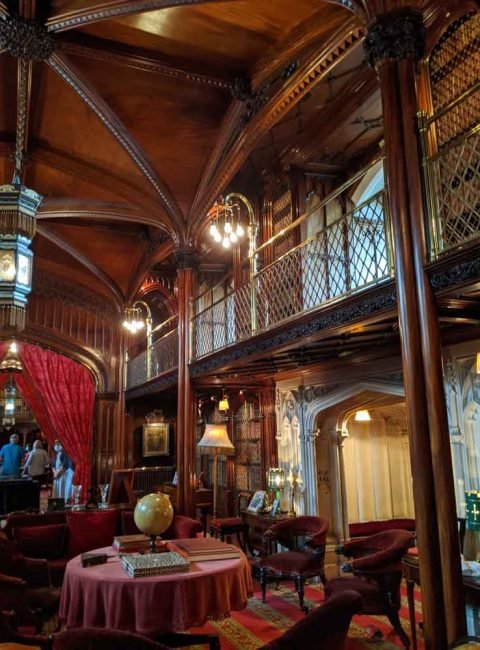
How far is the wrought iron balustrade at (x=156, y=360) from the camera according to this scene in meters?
10.2

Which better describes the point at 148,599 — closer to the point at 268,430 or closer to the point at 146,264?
the point at 268,430

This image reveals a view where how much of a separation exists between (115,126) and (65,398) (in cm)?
826

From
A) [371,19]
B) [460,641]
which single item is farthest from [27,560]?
[371,19]

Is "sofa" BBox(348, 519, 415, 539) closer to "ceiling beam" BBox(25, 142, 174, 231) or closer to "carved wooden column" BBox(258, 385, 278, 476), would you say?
"carved wooden column" BBox(258, 385, 278, 476)

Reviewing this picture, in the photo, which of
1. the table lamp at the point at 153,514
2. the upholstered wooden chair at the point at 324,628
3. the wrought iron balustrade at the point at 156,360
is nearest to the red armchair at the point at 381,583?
the table lamp at the point at 153,514

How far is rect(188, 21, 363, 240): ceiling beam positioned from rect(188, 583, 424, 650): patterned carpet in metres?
5.75

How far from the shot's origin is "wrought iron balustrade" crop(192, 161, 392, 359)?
4.87m

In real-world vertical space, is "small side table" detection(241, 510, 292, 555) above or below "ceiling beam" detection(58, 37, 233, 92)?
below

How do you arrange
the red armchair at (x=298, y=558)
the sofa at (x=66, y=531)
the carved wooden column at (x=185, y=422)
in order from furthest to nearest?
1. the carved wooden column at (x=185, y=422)
2. the sofa at (x=66, y=531)
3. the red armchair at (x=298, y=558)

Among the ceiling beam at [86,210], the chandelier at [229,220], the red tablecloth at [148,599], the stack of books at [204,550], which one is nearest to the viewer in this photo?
the red tablecloth at [148,599]

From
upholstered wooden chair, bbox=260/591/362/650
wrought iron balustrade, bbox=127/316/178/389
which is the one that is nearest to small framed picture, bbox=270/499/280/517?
wrought iron balustrade, bbox=127/316/178/389

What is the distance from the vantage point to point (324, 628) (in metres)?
2.66

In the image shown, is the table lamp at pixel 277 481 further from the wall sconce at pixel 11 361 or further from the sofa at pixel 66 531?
the wall sconce at pixel 11 361

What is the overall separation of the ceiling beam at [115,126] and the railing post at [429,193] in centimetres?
472
